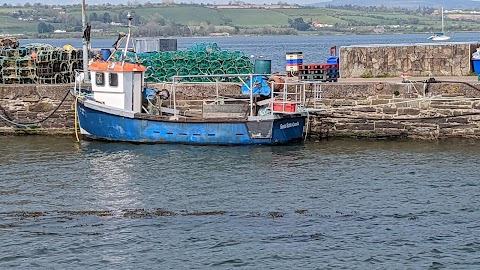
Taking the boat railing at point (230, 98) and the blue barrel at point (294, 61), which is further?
the blue barrel at point (294, 61)

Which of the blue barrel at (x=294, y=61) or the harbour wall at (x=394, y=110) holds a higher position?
the blue barrel at (x=294, y=61)

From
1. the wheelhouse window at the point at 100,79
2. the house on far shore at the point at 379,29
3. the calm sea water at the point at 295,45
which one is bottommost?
the calm sea water at the point at 295,45

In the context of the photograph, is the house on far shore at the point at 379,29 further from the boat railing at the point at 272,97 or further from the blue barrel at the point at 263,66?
the boat railing at the point at 272,97

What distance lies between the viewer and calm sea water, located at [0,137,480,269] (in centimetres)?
1380

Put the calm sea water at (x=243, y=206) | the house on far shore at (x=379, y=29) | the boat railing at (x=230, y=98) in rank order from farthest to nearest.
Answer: the house on far shore at (x=379, y=29) < the boat railing at (x=230, y=98) < the calm sea water at (x=243, y=206)

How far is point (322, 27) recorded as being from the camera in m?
161

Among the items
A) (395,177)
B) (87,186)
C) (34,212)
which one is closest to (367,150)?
(395,177)

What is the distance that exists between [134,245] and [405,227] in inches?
171

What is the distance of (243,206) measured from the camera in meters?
16.7

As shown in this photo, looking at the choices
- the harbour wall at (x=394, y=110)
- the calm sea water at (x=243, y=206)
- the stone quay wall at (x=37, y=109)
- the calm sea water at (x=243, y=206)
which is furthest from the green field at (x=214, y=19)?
the calm sea water at (x=243, y=206)

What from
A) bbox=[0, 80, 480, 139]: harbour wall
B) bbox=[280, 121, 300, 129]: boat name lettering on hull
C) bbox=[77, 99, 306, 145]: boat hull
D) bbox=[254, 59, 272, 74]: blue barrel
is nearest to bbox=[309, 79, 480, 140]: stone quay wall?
bbox=[0, 80, 480, 139]: harbour wall

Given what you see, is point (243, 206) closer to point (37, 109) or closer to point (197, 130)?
point (197, 130)

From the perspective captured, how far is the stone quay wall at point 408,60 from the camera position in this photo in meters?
25.9

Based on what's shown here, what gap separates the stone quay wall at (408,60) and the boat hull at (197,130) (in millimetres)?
4120
